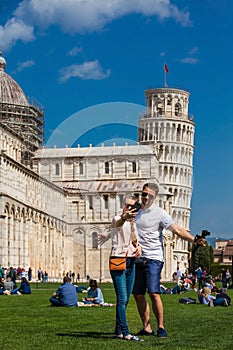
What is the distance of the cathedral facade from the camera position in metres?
70.6

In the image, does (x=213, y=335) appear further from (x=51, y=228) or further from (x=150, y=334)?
(x=51, y=228)

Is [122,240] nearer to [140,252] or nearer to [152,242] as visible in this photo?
[140,252]

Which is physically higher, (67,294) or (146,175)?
(146,175)

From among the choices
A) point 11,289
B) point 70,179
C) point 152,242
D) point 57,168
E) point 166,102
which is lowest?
point 11,289

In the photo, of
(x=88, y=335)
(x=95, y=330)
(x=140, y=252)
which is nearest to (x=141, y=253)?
(x=140, y=252)

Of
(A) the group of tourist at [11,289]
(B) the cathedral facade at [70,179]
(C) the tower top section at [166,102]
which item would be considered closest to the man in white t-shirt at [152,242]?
(A) the group of tourist at [11,289]

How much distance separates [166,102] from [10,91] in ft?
133

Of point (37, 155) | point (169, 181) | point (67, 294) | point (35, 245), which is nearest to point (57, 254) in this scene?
point (35, 245)

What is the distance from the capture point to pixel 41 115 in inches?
3903

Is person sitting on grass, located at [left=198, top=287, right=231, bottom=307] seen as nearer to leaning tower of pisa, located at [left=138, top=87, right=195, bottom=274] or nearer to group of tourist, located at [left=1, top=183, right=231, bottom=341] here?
group of tourist, located at [left=1, top=183, right=231, bottom=341]

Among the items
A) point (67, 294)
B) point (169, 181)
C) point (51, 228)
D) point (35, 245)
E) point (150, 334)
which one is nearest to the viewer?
point (150, 334)

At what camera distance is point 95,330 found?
13.9 m

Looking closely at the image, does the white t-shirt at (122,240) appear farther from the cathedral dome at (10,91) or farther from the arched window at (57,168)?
the arched window at (57,168)

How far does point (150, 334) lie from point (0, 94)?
84.1 meters
